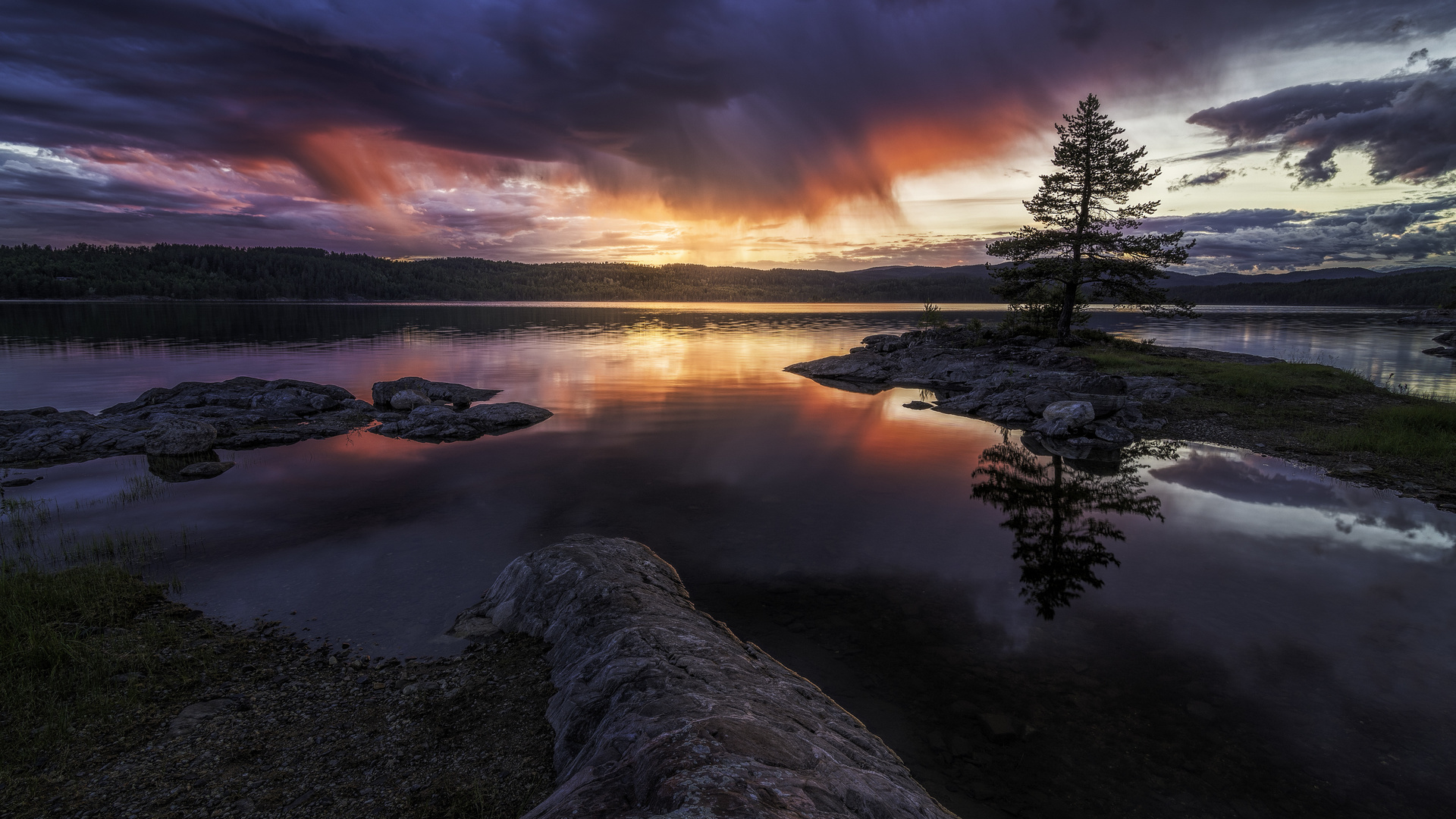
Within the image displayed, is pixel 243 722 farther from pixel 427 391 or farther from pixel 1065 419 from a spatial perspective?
pixel 427 391

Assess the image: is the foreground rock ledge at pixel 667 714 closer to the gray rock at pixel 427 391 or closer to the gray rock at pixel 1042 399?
the gray rock at pixel 1042 399

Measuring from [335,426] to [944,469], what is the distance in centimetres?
2086

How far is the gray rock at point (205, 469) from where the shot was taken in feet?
50.9

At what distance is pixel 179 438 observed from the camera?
1750cm

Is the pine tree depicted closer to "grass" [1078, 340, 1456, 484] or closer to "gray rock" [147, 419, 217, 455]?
"grass" [1078, 340, 1456, 484]

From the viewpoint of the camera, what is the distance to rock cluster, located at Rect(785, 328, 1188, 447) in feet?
67.6

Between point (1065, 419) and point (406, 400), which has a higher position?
point (406, 400)

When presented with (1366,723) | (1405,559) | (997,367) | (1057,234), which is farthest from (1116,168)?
(1366,723)

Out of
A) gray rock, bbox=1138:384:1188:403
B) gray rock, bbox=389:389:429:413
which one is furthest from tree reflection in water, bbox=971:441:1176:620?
gray rock, bbox=389:389:429:413

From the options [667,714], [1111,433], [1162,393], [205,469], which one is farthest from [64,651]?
[1162,393]

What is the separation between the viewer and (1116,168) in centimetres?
3481

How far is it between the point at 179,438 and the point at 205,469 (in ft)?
10.0

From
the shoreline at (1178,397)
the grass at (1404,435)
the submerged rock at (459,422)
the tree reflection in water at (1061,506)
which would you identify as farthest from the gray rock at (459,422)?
the grass at (1404,435)

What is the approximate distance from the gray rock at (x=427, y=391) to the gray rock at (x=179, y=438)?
7080mm
